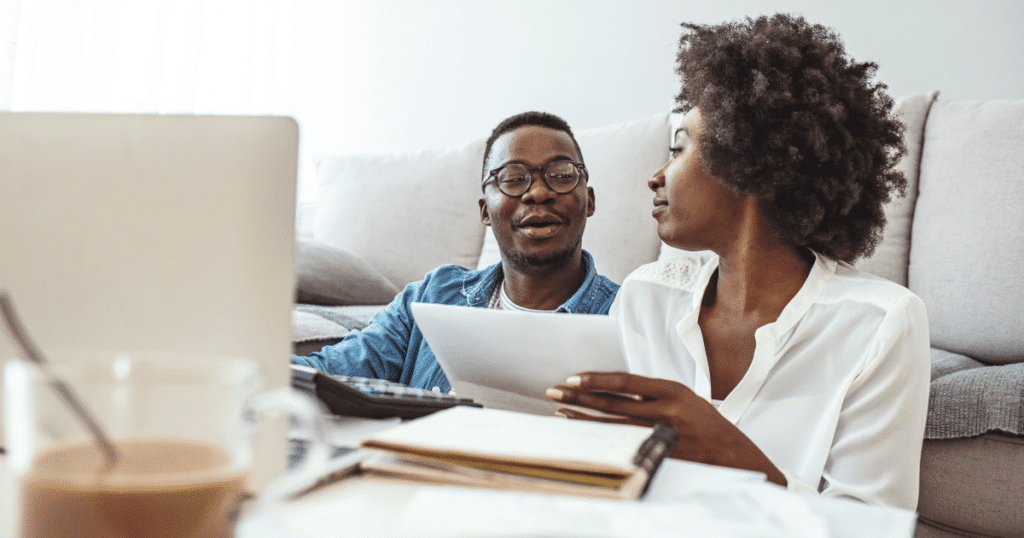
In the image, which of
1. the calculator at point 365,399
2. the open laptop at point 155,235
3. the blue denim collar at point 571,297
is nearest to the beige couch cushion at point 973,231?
the blue denim collar at point 571,297

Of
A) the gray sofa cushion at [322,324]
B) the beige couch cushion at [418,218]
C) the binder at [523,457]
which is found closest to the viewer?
the binder at [523,457]

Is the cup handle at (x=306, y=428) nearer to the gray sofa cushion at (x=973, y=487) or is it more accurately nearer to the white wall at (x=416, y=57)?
the gray sofa cushion at (x=973, y=487)

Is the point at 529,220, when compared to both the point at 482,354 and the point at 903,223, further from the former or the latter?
the point at 903,223

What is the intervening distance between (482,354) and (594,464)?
39 cm

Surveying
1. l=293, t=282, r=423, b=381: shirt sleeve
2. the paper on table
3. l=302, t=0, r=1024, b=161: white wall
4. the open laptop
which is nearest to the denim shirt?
l=293, t=282, r=423, b=381: shirt sleeve

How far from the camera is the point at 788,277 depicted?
43.6 inches

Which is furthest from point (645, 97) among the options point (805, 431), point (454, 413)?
point (454, 413)

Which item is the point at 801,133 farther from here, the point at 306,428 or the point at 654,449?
the point at 306,428

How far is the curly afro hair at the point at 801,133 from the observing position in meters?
1.08

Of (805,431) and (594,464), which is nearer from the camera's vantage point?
(594,464)

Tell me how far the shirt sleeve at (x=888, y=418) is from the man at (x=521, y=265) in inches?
23.2

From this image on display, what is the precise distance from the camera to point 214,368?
0.29m

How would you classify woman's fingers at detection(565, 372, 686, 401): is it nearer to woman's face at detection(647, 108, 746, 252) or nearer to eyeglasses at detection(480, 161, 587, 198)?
woman's face at detection(647, 108, 746, 252)

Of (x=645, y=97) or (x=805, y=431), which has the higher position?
(x=645, y=97)
